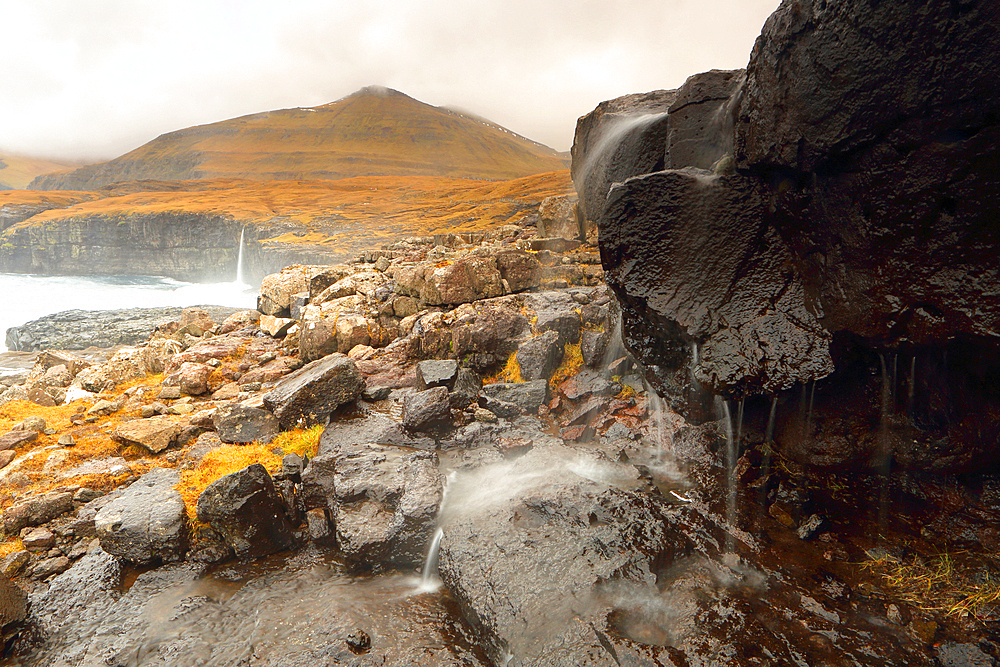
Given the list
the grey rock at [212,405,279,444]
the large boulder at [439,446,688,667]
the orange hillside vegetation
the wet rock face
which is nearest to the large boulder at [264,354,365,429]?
the grey rock at [212,405,279,444]

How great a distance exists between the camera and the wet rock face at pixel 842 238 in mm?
4465

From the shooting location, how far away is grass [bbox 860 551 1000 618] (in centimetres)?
525

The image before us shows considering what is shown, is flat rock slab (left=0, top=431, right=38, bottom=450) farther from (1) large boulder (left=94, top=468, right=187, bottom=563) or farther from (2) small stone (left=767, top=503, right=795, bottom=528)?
(2) small stone (left=767, top=503, right=795, bottom=528)

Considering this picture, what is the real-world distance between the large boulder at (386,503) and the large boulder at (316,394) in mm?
2275

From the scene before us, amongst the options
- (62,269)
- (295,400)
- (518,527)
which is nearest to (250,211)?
(62,269)

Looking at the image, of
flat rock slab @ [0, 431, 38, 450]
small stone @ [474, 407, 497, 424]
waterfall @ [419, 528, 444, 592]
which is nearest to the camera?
waterfall @ [419, 528, 444, 592]

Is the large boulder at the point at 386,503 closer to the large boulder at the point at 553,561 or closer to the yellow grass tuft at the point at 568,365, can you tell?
the large boulder at the point at 553,561

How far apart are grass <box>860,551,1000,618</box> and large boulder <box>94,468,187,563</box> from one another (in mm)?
10120

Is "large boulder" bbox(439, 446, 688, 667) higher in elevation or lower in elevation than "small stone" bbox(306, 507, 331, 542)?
higher

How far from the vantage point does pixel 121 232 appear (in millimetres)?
86312

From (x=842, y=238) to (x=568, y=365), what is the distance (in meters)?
7.91

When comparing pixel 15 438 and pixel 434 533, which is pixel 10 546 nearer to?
pixel 15 438

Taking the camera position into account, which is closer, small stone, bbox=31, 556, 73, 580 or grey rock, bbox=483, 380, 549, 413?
small stone, bbox=31, 556, 73, 580

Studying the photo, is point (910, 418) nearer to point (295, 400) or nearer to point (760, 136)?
point (760, 136)
